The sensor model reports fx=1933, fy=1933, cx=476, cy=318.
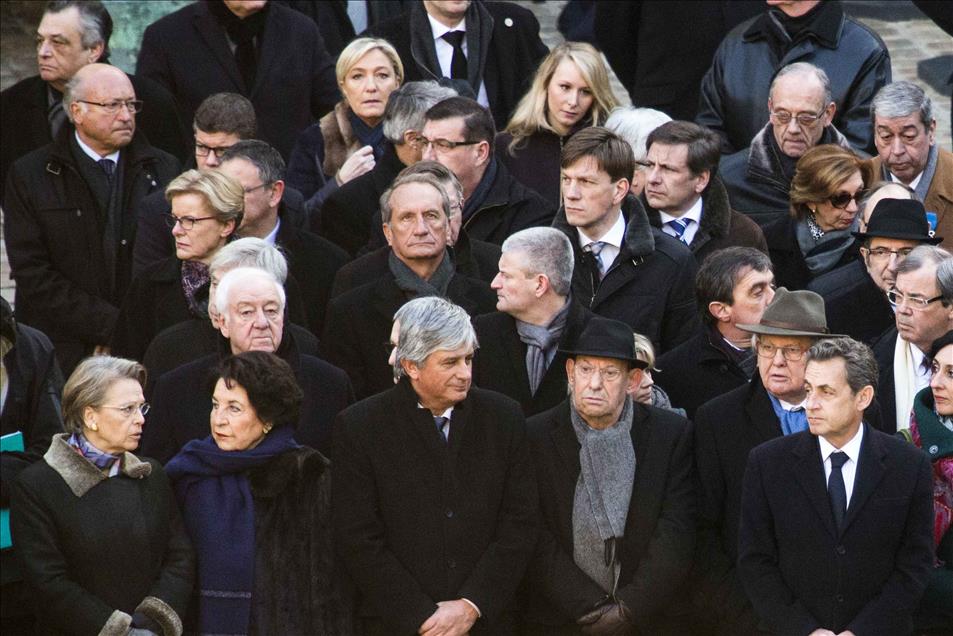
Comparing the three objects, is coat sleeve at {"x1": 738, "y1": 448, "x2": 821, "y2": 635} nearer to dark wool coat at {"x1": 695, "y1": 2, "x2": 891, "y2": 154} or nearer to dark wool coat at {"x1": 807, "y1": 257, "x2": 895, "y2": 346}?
dark wool coat at {"x1": 807, "y1": 257, "x2": 895, "y2": 346}

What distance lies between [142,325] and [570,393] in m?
1.99

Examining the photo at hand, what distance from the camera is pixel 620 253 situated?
829cm

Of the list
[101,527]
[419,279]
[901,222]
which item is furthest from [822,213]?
[101,527]

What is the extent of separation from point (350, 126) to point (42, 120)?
1615 millimetres

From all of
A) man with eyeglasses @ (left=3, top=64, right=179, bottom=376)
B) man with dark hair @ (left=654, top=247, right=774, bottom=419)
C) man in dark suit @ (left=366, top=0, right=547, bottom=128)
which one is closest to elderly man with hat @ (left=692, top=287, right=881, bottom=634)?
man with dark hair @ (left=654, top=247, right=774, bottom=419)

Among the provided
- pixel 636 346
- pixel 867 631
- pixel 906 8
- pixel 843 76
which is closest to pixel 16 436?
pixel 636 346

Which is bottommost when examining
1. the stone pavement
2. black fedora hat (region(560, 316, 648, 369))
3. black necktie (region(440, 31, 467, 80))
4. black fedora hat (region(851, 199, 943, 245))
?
the stone pavement

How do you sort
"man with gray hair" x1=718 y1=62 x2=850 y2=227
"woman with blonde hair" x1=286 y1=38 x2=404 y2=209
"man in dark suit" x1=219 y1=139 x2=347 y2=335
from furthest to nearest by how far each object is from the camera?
"woman with blonde hair" x1=286 y1=38 x2=404 y2=209 < "man with gray hair" x1=718 y1=62 x2=850 y2=227 < "man in dark suit" x1=219 y1=139 x2=347 y2=335

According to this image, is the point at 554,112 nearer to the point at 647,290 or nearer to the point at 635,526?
the point at 647,290

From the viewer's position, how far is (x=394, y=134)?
9.17 metres

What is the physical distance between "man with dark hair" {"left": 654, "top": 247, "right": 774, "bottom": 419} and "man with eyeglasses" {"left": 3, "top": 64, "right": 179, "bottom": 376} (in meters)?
2.78

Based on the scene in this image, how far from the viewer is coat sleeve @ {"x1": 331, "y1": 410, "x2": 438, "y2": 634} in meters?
6.97

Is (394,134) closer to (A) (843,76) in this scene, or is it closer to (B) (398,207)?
(B) (398,207)

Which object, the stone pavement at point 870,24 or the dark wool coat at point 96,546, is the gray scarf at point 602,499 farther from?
the stone pavement at point 870,24
